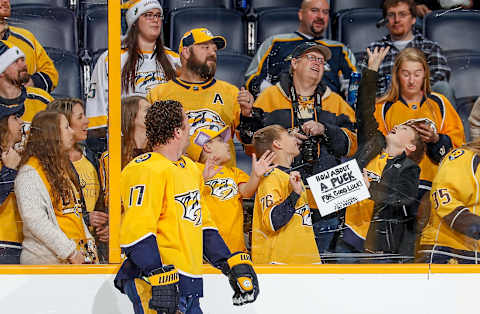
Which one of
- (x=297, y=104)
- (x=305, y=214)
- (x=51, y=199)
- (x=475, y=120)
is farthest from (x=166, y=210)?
(x=475, y=120)

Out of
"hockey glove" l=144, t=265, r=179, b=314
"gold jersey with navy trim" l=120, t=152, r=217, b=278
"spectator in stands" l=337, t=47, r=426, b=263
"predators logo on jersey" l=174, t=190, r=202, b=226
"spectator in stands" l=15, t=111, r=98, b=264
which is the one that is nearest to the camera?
"hockey glove" l=144, t=265, r=179, b=314

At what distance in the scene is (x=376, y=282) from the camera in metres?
3.16

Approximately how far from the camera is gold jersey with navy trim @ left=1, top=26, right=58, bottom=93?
10.2ft

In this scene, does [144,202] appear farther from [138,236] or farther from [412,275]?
[412,275]

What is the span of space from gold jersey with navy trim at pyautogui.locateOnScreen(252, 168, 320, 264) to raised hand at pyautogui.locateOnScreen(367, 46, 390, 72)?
0.69 meters

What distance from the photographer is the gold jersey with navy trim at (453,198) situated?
10.6 feet

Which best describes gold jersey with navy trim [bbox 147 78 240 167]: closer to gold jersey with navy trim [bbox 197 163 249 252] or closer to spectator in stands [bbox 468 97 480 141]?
gold jersey with navy trim [bbox 197 163 249 252]

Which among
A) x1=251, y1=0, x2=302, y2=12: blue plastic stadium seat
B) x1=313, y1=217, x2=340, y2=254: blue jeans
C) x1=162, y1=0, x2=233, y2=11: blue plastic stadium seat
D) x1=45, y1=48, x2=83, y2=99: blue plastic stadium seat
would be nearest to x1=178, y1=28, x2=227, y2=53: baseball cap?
x1=162, y1=0, x2=233, y2=11: blue plastic stadium seat

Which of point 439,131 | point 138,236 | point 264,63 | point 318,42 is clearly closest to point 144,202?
point 138,236

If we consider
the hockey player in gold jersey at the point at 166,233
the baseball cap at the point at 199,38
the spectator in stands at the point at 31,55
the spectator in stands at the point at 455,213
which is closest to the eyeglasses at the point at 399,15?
the spectator in stands at the point at 455,213

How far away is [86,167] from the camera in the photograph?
311 cm

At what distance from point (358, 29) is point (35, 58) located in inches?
61.5

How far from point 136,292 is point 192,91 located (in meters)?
1.07

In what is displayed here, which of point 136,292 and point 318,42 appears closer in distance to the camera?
point 136,292
